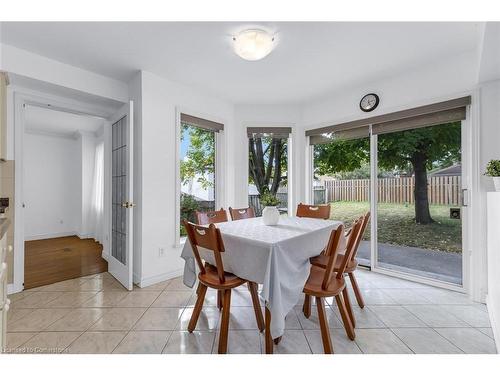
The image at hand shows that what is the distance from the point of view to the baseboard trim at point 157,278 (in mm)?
2742

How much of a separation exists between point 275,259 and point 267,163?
2653mm

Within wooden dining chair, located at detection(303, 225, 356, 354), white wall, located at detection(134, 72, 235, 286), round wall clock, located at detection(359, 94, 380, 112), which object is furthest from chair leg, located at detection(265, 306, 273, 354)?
round wall clock, located at detection(359, 94, 380, 112)

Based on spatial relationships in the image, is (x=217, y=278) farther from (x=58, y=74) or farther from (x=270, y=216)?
(x=58, y=74)

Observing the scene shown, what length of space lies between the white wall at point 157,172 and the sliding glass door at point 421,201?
263 centimetres

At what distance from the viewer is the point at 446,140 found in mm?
2711

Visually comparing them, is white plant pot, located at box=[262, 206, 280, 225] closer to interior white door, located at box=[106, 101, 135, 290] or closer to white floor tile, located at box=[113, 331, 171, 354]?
white floor tile, located at box=[113, 331, 171, 354]

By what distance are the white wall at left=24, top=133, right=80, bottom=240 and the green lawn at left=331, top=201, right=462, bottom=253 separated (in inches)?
233

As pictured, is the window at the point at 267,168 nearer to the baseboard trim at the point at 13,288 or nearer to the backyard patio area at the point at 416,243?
the backyard patio area at the point at 416,243

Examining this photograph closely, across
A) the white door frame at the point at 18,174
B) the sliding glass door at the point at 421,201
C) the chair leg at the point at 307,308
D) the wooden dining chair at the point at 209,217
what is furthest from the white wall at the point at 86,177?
the sliding glass door at the point at 421,201

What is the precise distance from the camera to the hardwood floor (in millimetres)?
2994
